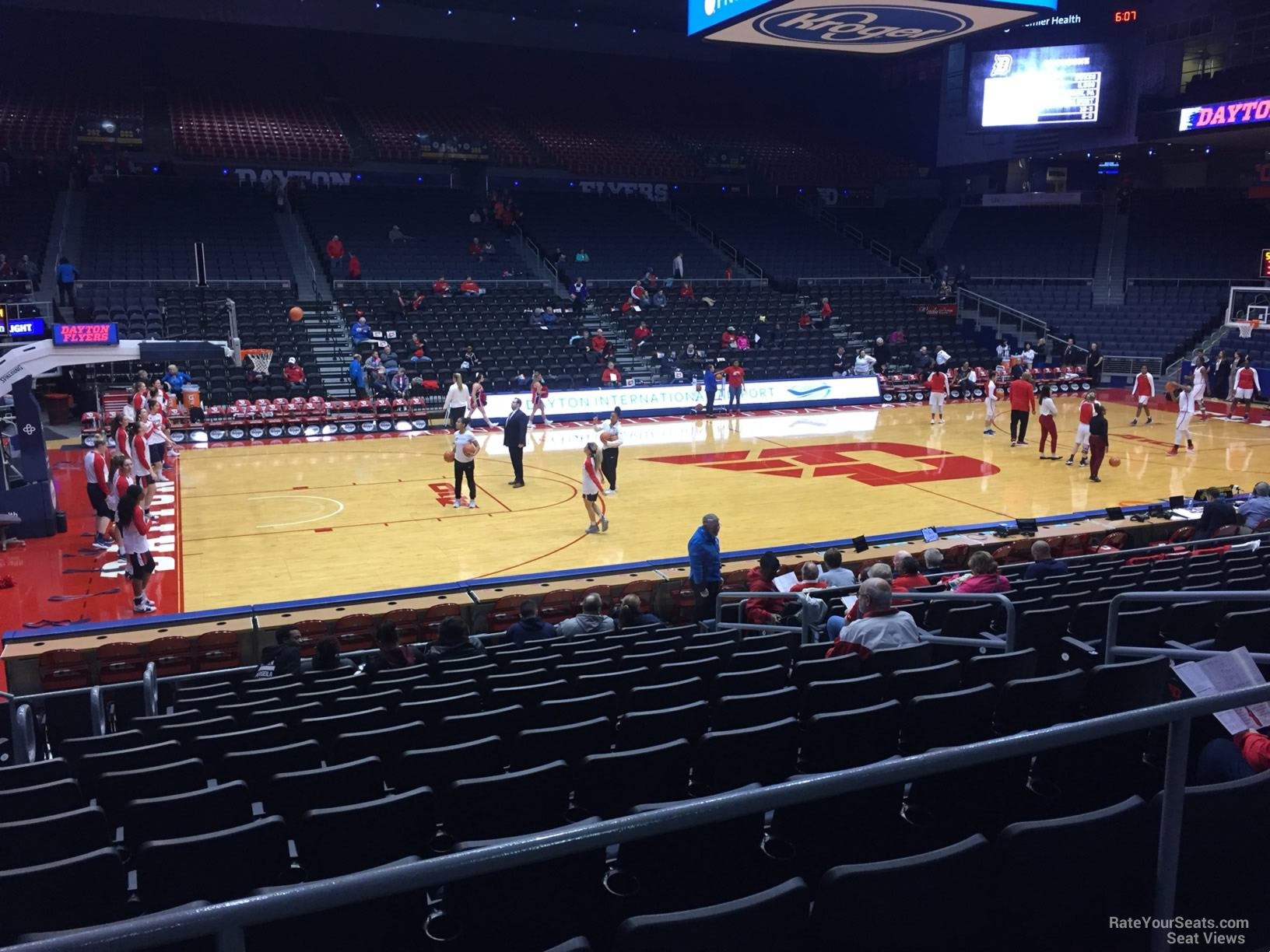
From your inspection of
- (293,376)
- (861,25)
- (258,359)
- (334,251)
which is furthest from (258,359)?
(861,25)

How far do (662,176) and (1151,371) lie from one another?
19.6m

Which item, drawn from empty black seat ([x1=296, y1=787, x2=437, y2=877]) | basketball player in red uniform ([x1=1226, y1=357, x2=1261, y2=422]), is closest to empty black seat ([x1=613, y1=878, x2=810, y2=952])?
empty black seat ([x1=296, y1=787, x2=437, y2=877])

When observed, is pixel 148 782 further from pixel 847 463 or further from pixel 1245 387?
pixel 1245 387

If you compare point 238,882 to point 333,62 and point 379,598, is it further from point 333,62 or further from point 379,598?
point 333,62

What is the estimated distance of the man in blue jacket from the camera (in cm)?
1096

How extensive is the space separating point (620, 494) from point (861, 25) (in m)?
14.4

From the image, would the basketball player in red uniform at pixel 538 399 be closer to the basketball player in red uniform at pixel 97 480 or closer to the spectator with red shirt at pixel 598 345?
the spectator with red shirt at pixel 598 345

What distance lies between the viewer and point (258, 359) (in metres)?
26.0

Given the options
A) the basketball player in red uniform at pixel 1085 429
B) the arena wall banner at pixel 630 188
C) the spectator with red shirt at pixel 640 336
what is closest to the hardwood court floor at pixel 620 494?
the basketball player in red uniform at pixel 1085 429

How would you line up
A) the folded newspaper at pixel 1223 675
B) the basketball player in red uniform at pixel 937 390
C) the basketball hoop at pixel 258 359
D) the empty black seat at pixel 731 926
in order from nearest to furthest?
1. the empty black seat at pixel 731 926
2. the folded newspaper at pixel 1223 675
3. the basketball player in red uniform at pixel 937 390
4. the basketball hoop at pixel 258 359

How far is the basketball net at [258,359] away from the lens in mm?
25984

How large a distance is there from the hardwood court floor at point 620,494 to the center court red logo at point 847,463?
78 mm

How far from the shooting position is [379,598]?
446 inches

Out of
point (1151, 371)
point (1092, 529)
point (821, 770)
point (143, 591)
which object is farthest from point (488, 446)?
point (1151, 371)
